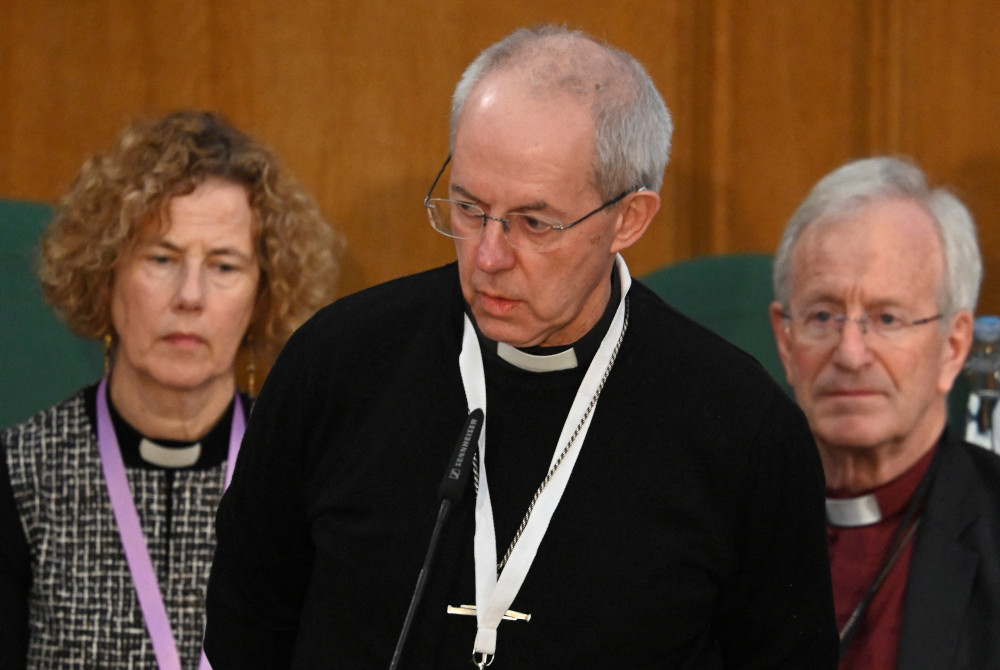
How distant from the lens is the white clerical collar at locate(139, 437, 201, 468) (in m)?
2.85

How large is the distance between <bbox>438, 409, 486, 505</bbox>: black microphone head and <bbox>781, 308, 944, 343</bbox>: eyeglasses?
1.28 meters

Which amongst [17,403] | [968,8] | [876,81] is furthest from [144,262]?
[968,8]

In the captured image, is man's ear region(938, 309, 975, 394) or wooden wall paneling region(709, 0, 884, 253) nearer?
man's ear region(938, 309, 975, 394)

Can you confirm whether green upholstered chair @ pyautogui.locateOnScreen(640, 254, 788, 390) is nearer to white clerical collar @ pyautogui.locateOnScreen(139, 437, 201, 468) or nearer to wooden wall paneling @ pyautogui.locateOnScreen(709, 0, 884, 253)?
wooden wall paneling @ pyautogui.locateOnScreen(709, 0, 884, 253)

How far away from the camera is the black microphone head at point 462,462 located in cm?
171

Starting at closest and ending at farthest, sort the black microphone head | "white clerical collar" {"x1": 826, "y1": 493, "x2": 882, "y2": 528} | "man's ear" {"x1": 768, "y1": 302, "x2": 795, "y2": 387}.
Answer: the black microphone head, "white clerical collar" {"x1": 826, "y1": 493, "x2": 882, "y2": 528}, "man's ear" {"x1": 768, "y1": 302, "x2": 795, "y2": 387}

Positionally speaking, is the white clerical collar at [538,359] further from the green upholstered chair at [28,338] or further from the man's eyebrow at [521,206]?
the green upholstered chair at [28,338]

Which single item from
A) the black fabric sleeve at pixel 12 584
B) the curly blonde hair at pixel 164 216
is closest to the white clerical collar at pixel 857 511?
the curly blonde hair at pixel 164 216

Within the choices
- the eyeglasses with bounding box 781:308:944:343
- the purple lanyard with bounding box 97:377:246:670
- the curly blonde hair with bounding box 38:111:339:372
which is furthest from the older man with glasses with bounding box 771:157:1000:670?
the purple lanyard with bounding box 97:377:246:670

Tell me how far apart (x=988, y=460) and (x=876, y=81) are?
1342 mm

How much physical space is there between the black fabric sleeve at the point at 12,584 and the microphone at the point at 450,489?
1.31 metres

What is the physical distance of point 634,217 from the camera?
188 cm

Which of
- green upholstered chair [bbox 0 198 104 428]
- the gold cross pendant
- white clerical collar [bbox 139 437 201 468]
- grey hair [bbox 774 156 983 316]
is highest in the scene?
grey hair [bbox 774 156 983 316]

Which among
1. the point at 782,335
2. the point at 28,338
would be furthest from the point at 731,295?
the point at 28,338
